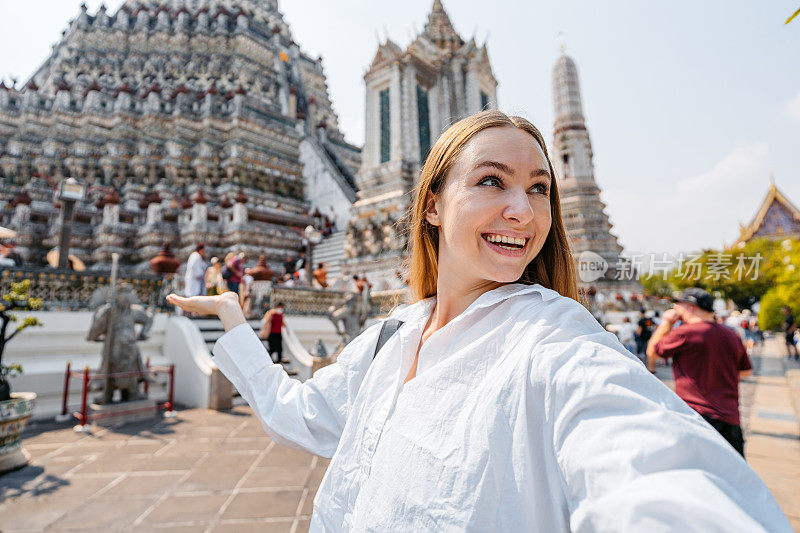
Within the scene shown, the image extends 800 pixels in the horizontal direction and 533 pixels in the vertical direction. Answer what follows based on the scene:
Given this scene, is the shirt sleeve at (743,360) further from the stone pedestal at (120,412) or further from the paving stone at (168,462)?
the stone pedestal at (120,412)

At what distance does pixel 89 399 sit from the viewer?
22.1 ft

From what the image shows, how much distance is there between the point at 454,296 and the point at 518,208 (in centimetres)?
31

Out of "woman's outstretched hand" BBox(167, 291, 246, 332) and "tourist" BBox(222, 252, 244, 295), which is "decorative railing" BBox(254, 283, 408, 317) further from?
"woman's outstretched hand" BBox(167, 291, 246, 332)

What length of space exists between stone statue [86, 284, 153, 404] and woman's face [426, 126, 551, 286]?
652cm

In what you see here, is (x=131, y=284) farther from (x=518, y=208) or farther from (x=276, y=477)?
(x=518, y=208)

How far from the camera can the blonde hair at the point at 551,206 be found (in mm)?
1115

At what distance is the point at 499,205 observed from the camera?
3.29ft

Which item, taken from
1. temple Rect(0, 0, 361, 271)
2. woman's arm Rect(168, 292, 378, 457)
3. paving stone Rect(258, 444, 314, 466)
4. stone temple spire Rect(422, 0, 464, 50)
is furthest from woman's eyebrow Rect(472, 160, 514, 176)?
stone temple spire Rect(422, 0, 464, 50)

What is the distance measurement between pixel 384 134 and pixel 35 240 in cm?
1524

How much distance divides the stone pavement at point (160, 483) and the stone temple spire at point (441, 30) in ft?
74.5

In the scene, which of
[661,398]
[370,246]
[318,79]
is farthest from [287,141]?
[661,398]

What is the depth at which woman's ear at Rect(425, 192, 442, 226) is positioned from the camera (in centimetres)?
127

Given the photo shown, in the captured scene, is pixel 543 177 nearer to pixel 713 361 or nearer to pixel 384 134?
pixel 713 361

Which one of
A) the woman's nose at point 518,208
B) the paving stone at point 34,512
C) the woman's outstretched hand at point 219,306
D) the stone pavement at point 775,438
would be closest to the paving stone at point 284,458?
the paving stone at point 34,512
